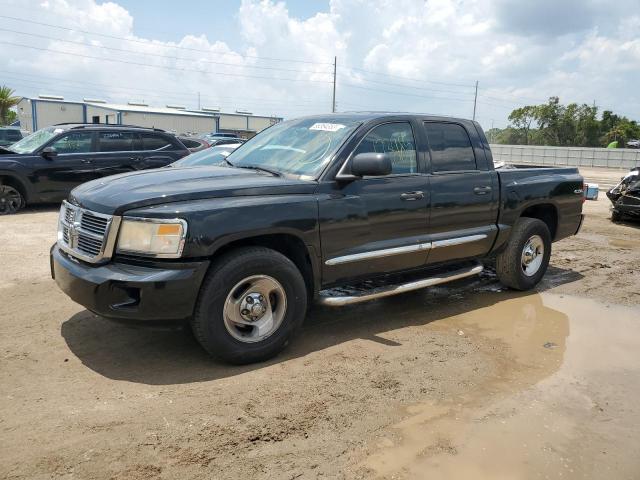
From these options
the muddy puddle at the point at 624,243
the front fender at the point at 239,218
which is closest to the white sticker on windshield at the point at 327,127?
the front fender at the point at 239,218

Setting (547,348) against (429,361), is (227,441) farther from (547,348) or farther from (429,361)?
(547,348)

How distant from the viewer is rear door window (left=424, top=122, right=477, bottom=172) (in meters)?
5.07

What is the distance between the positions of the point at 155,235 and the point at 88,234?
582 millimetres

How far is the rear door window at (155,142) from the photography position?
1167 centimetres

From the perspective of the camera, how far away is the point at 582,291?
6285mm

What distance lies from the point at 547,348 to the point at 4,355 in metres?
4.24

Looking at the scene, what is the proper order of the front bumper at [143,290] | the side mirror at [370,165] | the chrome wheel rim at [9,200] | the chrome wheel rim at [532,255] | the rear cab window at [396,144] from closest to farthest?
the front bumper at [143,290]
the side mirror at [370,165]
the rear cab window at [396,144]
the chrome wheel rim at [532,255]
the chrome wheel rim at [9,200]

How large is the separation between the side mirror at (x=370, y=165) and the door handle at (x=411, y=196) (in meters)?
0.54

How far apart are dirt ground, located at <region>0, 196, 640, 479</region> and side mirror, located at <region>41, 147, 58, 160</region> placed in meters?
5.42

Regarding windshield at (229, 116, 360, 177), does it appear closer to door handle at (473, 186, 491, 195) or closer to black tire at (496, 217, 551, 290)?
door handle at (473, 186, 491, 195)

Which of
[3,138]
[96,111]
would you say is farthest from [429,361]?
[96,111]

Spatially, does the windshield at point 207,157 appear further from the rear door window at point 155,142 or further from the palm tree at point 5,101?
the palm tree at point 5,101

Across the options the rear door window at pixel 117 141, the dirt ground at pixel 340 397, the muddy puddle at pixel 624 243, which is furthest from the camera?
the rear door window at pixel 117 141

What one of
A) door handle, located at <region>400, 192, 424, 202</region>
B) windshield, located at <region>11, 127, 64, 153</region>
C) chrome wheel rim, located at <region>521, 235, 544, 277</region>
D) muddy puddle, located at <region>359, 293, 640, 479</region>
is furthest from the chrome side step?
windshield, located at <region>11, 127, 64, 153</region>
